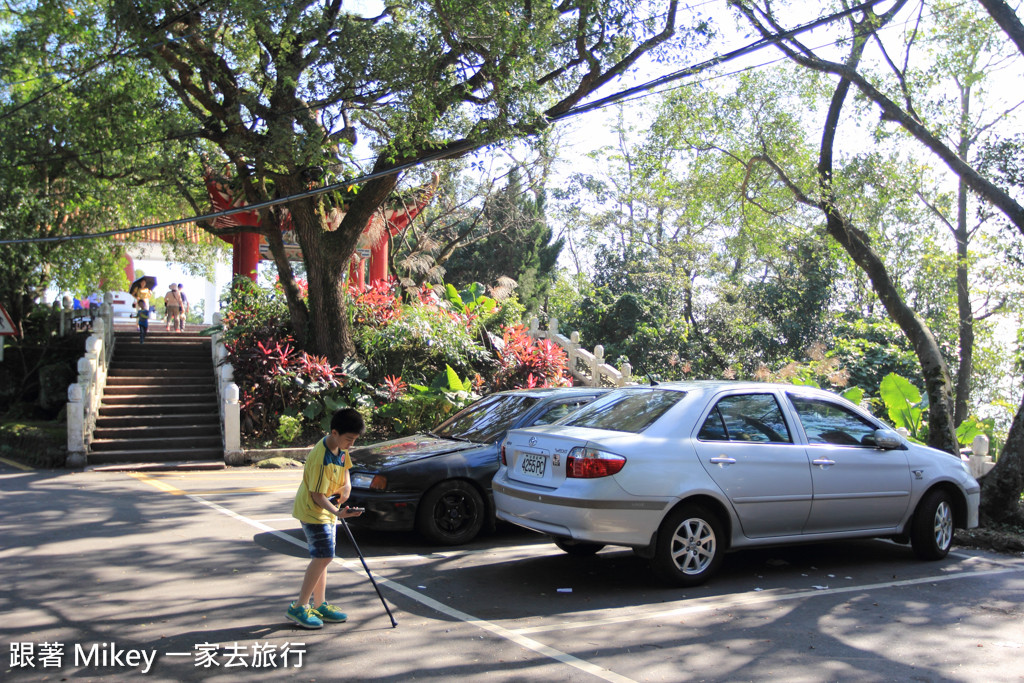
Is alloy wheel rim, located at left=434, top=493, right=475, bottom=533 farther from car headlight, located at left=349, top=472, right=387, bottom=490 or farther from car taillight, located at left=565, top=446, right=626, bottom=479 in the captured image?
car taillight, located at left=565, top=446, right=626, bottom=479

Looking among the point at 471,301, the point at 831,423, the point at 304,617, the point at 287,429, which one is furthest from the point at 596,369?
the point at 304,617

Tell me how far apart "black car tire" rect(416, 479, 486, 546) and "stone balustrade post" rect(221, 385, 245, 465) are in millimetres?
7704

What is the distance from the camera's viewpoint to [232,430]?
14203mm

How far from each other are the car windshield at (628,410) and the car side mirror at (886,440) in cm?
176

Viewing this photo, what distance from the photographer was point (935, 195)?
63.1ft

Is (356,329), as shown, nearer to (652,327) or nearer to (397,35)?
(397,35)

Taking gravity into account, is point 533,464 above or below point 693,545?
above

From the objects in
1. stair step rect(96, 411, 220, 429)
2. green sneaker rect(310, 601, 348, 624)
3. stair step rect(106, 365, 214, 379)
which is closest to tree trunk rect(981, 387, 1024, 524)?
green sneaker rect(310, 601, 348, 624)

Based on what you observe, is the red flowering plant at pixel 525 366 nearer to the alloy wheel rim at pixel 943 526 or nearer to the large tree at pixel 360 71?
the large tree at pixel 360 71

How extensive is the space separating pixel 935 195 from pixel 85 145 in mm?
18058

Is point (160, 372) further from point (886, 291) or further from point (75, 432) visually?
point (886, 291)

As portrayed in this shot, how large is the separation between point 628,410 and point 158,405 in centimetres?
1236

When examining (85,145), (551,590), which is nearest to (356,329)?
(85,145)

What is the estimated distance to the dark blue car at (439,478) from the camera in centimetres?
733
